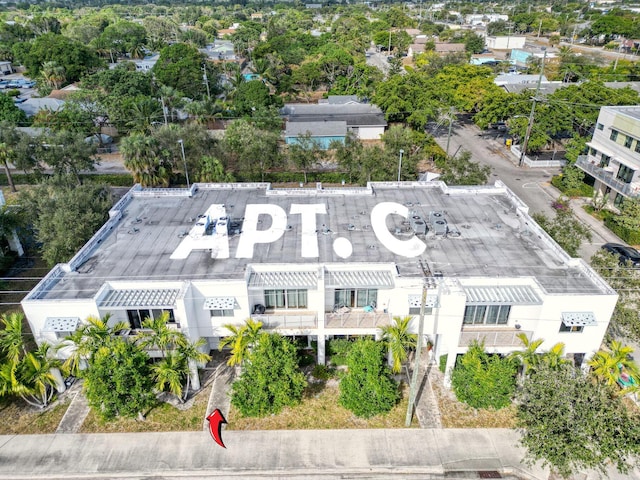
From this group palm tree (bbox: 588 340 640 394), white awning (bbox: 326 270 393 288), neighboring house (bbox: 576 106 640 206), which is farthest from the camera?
neighboring house (bbox: 576 106 640 206)

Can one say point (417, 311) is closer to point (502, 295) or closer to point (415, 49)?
point (502, 295)

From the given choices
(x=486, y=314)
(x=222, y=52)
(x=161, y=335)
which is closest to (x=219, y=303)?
(x=161, y=335)

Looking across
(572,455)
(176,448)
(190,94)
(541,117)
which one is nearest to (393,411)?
(572,455)

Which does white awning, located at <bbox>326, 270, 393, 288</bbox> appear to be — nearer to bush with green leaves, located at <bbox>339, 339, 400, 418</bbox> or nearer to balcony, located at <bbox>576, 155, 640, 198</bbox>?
bush with green leaves, located at <bbox>339, 339, 400, 418</bbox>

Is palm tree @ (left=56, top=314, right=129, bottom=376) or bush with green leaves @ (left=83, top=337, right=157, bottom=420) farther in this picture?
palm tree @ (left=56, top=314, right=129, bottom=376)

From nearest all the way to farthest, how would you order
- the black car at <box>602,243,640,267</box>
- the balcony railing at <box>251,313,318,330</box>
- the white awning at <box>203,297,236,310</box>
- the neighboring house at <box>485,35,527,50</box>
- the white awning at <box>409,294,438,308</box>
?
the white awning at <box>409,294,438,308</box>
the white awning at <box>203,297,236,310</box>
the balcony railing at <box>251,313,318,330</box>
the black car at <box>602,243,640,267</box>
the neighboring house at <box>485,35,527,50</box>

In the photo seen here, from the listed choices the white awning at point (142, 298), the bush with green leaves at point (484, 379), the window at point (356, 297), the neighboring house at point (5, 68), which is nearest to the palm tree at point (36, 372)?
the white awning at point (142, 298)

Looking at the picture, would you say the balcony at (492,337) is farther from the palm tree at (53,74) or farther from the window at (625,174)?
the palm tree at (53,74)

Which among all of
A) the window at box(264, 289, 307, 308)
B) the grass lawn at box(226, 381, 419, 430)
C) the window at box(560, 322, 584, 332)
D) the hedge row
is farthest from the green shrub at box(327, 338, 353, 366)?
Result: the hedge row
